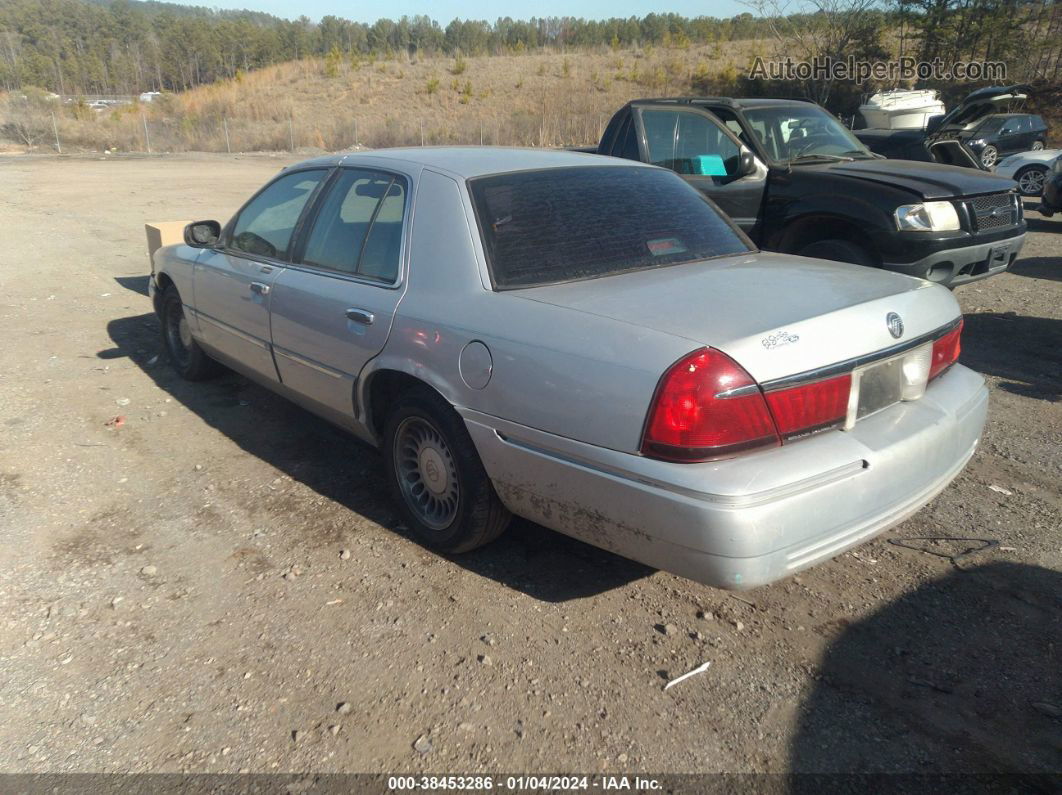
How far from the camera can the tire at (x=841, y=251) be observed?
20.8ft

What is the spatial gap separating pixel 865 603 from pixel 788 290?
1.23 m

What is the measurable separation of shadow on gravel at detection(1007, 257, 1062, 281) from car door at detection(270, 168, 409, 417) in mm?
7678

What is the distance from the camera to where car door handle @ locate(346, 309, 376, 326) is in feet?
12.2

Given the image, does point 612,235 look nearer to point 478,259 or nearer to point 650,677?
point 478,259

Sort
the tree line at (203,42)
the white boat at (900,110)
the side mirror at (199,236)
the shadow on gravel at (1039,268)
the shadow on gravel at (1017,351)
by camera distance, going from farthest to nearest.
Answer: the tree line at (203,42), the white boat at (900,110), the shadow on gravel at (1039,268), the shadow on gravel at (1017,351), the side mirror at (199,236)

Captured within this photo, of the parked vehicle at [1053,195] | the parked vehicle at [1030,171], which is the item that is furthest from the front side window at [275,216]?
the parked vehicle at [1030,171]

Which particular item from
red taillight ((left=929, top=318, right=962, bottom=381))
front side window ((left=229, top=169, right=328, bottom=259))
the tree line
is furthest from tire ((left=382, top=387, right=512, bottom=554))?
the tree line

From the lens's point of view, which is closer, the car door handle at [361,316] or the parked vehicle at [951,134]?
the car door handle at [361,316]

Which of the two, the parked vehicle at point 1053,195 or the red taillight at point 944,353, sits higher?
the red taillight at point 944,353

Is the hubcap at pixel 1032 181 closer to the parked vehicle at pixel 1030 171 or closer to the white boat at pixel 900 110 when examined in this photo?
the parked vehicle at pixel 1030 171

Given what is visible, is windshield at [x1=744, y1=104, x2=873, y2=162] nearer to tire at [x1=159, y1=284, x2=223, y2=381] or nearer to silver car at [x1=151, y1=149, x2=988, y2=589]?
silver car at [x1=151, y1=149, x2=988, y2=589]

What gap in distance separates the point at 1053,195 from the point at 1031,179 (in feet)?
12.8

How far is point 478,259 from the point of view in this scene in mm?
3406

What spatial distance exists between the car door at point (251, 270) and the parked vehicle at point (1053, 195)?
11.7 meters
